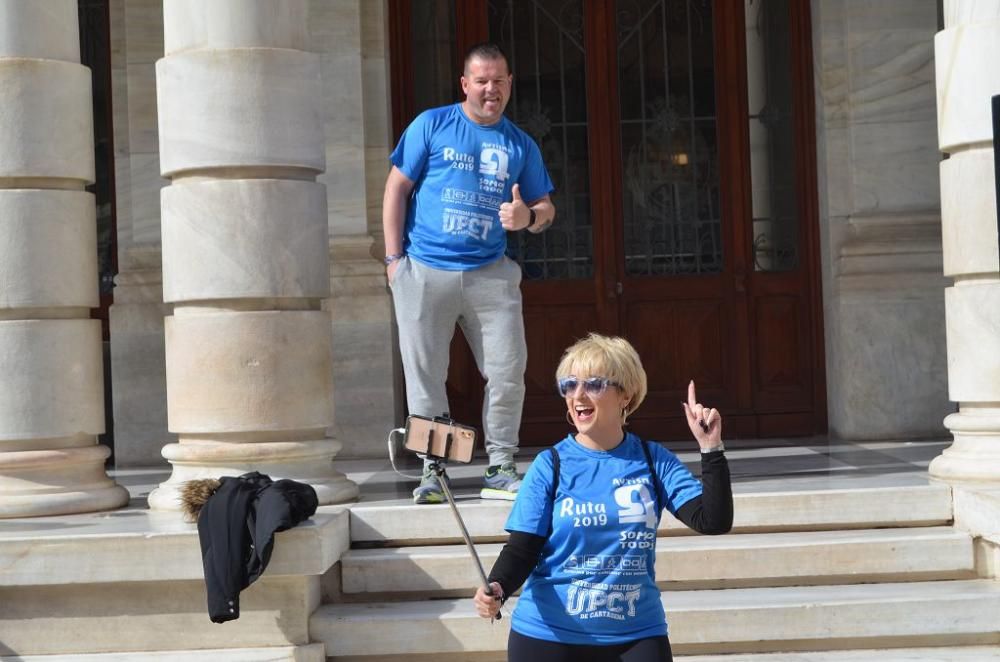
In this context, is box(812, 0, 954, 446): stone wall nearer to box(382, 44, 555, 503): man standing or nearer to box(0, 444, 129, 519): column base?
box(382, 44, 555, 503): man standing

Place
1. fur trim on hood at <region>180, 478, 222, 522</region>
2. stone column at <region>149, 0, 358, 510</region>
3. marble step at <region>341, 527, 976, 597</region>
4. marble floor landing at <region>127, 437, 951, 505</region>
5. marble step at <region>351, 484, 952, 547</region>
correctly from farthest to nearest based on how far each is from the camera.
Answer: marble floor landing at <region>127, 437, 951, 505</region>, stone column at <region>149, 0, 358, 510</region>, marble step at <region>351, 484, 952, 547</region>, marble step at <region>341, 527, 976, 597</region>, fur trim on hood at <region>180, 478, 222, 522</region>

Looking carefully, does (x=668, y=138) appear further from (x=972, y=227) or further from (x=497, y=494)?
(x=497, y=494)

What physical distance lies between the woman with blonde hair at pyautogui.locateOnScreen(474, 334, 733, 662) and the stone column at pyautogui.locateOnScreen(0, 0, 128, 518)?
399 centimetres

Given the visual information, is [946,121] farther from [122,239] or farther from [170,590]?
[122,239]

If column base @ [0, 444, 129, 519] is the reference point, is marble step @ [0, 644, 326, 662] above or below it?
below

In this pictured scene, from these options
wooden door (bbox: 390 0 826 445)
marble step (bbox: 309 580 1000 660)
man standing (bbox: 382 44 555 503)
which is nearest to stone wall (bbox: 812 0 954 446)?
wooden door (bbox: 390 0 826 445)

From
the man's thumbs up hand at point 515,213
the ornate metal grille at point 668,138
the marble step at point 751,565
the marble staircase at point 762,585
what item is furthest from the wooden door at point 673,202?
the marble step at point 751,565

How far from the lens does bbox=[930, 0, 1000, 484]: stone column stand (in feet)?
23.4

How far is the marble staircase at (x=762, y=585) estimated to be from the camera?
621 cm

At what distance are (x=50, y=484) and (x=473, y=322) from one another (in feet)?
7.36

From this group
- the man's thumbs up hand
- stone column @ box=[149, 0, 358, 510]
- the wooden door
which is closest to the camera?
the man's thumbs up hand

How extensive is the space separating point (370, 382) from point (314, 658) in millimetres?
3970

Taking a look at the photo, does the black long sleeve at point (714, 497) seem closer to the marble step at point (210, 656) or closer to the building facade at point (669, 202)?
the marble step at point (210, 656)

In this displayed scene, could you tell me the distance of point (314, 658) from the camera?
620cm
